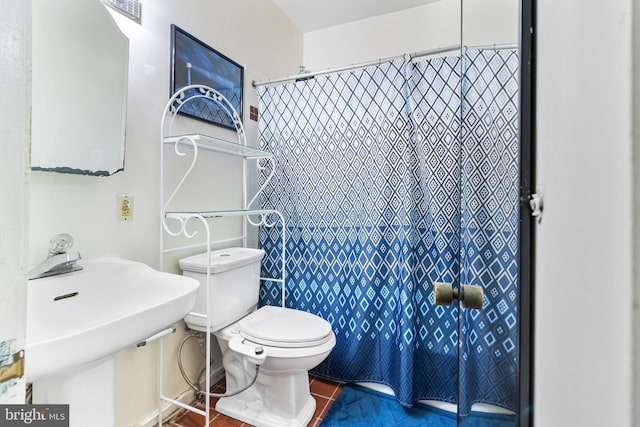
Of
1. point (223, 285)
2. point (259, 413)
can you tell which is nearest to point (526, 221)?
point (223, 285)

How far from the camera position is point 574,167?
34cm

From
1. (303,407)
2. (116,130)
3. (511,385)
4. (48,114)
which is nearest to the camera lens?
(511,385)

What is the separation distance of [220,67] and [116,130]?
2.49 ft

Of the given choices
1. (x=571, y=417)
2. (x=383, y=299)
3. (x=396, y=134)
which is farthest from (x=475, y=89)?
(x=383, y=299)

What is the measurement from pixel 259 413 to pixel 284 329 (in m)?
0.47

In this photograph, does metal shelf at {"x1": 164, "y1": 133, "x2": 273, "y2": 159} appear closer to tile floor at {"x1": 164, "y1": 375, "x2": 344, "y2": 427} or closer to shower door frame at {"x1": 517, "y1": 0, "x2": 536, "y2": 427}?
shower door frame at {"x1": 517, "y1": 0, "x2": 536, "y2": 427}

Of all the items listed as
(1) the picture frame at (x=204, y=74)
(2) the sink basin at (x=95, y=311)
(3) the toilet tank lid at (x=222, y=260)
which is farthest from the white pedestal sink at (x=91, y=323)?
(1) the picture frame at (x=204, y=74)

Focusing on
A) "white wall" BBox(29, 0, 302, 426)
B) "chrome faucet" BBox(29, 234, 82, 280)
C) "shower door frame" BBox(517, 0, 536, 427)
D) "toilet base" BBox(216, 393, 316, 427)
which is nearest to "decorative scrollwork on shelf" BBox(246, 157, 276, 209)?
"white wall" BBox(29, 0, 302, 426)

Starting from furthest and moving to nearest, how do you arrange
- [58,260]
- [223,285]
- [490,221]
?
[223,285] → [58,260] → [490,221]

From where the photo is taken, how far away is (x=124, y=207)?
1.19 meters

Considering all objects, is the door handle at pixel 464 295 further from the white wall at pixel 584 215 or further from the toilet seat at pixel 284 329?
the toilet seat at pixel 284 329

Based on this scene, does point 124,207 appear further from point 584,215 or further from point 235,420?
point 584,215

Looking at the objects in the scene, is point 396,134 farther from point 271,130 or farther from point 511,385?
point 511,385

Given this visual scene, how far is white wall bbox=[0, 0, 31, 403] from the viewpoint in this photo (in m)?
0.29
